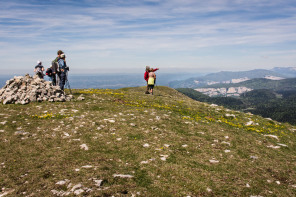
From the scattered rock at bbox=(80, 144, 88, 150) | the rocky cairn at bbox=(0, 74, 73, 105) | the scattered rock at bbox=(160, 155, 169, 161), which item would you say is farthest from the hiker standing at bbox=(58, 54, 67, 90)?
the scattered rock at bbox=(160, 155, 169, 161)

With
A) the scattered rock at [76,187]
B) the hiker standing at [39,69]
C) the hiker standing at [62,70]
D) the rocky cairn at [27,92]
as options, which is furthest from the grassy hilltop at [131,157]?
the hiker standing at [39,69]

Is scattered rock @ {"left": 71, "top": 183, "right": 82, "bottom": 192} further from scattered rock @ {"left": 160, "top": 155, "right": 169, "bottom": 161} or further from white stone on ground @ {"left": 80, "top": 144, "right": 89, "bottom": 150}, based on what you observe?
scattered rock @ {"left": 160, "top": 155, "right": 169, "bottom": 161}

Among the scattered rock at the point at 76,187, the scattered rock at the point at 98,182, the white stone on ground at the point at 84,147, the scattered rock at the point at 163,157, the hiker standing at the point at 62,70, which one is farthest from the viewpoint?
the hiker standing at the point at 62,70

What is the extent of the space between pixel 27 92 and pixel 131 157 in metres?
16.1

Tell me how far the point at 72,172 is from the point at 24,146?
15.9 feet

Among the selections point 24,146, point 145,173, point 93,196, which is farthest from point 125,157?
point 24,146

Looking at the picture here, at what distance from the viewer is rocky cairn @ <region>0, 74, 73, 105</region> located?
19.3 metres

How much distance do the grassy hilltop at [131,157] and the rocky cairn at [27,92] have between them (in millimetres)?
1979

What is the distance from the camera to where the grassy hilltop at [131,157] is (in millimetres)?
7348

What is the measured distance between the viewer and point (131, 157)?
10234 millimetres

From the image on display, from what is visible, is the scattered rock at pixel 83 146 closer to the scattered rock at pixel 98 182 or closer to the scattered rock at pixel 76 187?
the scattered rock at pixel 98 182

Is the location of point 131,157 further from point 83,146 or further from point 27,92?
point 27,92

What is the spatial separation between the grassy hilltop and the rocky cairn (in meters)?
1.98

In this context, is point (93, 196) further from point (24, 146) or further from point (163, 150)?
point (24, 146)
